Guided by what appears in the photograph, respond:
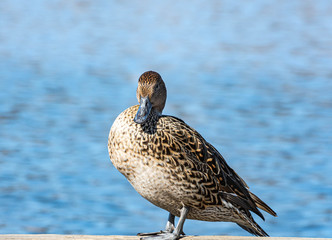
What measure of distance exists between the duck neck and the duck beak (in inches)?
3.8

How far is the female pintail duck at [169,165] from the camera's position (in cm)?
365

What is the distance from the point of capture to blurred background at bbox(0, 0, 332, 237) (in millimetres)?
7270

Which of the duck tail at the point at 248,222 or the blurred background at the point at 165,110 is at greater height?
the blurred background at the point at 165,110

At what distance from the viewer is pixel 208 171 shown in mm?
3861

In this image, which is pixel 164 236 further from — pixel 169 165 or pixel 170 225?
pixel 169 165

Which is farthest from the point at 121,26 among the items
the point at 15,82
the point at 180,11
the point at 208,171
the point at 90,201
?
the point at 208,171

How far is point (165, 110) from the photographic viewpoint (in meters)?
10.5

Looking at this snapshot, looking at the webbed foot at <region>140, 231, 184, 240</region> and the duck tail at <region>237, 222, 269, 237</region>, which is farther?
the duck tail at <region>237, 222, 269, 237</region>

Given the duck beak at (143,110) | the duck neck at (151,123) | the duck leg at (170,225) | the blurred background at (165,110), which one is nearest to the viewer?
the duck beak at (143,110)

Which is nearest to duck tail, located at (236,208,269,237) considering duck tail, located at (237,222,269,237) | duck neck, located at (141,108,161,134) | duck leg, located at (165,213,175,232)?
duck tail, located at (237,222,269,237)

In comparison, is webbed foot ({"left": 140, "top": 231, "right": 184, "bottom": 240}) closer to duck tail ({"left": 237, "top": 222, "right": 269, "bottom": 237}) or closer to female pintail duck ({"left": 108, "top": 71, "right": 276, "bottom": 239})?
female pintail duck ({"left": 108, "top": 71, "right": 276, "bottom": 239})

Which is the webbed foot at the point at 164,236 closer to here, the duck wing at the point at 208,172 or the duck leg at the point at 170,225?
the duck leg at the point at 170,225

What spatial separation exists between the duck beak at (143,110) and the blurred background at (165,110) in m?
3.16

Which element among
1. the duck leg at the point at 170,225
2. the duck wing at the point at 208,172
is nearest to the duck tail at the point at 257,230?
the duck wing at the point at 208,172
